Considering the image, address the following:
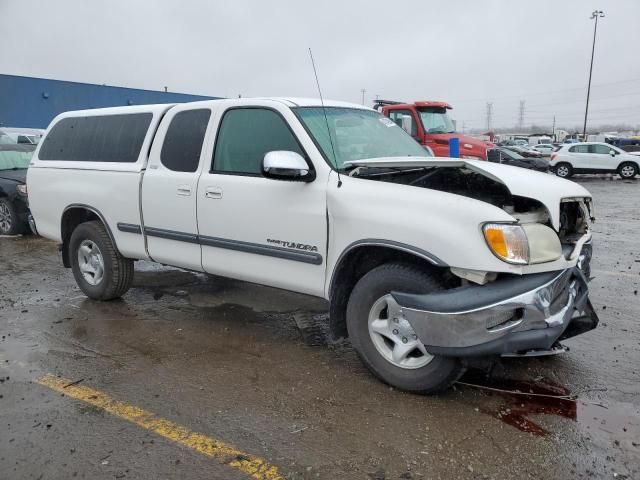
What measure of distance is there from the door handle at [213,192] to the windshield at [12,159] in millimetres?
7192

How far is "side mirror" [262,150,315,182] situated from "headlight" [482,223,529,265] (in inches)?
50.3

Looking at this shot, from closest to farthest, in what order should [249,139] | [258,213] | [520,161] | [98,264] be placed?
[258,213] → [249,139] → [98,264] → [520,161]

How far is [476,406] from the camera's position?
3318mm

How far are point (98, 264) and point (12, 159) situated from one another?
5.80 metres

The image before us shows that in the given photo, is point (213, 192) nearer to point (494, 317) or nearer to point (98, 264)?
point (98, 264)

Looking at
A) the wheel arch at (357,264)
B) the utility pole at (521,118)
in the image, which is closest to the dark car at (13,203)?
the wheel arch at (357,264)

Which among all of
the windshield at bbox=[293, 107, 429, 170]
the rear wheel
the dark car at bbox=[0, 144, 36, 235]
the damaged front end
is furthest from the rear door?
the rear wheel

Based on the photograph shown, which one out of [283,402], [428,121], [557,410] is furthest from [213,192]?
[428,121]

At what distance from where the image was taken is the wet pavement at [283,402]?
2.75 m

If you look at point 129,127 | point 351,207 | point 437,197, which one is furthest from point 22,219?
point 437,197

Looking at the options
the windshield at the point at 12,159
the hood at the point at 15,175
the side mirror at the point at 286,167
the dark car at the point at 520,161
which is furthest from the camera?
the dark car at the point at 520,161

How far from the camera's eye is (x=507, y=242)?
2.99 metres

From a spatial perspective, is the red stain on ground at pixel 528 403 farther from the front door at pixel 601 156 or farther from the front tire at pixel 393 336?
the front door at pixel 601 156

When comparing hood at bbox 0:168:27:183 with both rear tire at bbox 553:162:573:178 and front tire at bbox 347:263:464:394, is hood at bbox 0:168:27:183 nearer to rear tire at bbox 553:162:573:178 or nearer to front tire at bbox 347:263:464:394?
front tire at bbox 347:263:464:394
